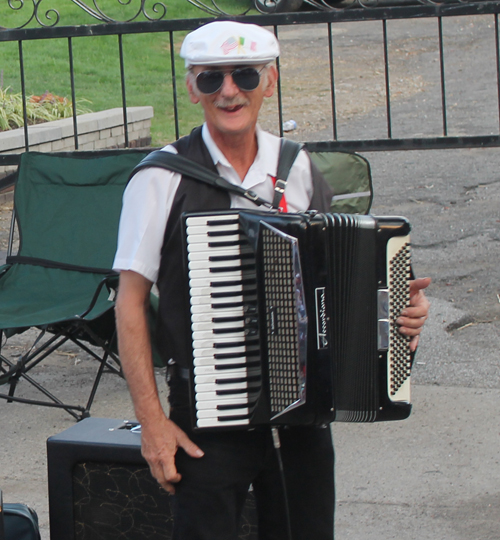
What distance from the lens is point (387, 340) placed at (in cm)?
212

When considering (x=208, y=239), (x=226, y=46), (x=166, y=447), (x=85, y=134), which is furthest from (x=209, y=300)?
(x=85, y=134)

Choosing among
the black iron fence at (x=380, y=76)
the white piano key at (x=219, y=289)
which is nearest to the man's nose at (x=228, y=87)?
the white piano key at (x=219, y=289)

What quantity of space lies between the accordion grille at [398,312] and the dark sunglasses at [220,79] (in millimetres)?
550

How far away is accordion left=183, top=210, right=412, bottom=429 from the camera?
2.04 meters

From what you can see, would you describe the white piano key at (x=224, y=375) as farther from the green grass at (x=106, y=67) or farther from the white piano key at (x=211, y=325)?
the green grass at (x=106, y=67)

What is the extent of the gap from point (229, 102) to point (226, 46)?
0.13 meters

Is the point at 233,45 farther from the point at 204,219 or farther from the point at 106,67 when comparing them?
the point at 106,67

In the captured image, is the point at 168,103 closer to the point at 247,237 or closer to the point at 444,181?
the point at 444,181

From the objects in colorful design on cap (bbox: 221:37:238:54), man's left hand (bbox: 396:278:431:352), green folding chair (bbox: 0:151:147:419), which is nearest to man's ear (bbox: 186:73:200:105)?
colorful design on cap (bbox: 221:37:238:54)

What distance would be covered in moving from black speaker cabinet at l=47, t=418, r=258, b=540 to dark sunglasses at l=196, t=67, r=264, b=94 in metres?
1.08

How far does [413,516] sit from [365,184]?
194 centimetres

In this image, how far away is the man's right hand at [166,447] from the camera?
2121mm

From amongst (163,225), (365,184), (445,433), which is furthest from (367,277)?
(365,184)

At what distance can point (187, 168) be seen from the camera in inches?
83.7
